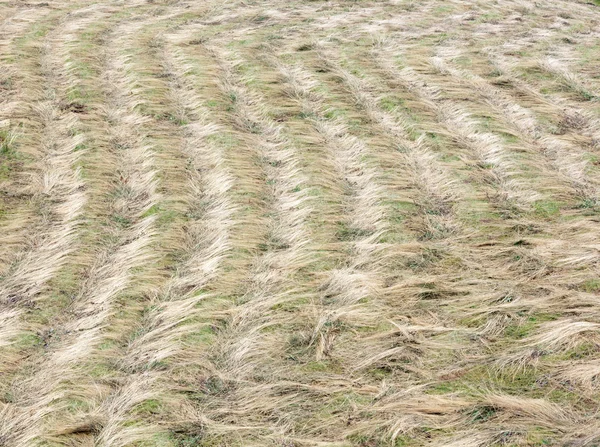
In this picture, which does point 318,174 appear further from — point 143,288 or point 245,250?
point 143,288

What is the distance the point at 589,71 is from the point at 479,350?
15.6 ft

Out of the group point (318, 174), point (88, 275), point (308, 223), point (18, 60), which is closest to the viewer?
point (88, 275)

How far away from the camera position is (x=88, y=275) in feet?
12.8

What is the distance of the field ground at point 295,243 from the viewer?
292 centimetres

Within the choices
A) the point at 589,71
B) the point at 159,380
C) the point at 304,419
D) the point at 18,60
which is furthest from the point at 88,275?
the point at 589,71

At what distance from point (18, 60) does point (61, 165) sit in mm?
2207

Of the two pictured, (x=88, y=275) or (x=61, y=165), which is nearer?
(x=88, y=275)

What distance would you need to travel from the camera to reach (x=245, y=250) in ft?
13.3

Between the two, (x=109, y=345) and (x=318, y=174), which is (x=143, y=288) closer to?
(x=109, y=345)

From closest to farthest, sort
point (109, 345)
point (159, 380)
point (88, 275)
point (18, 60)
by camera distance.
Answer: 1. point (159, 380)
2. point (109, 345)
3. point (88, 275)
4. point (18, 60)

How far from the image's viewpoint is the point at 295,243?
13.4ft

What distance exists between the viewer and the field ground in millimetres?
2918

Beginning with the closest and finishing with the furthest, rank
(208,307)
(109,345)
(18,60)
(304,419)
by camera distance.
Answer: (304,419), (109,345), (208,307), (18,60)

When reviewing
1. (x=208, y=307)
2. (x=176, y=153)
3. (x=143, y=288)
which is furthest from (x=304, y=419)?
(x=176, y=153)
